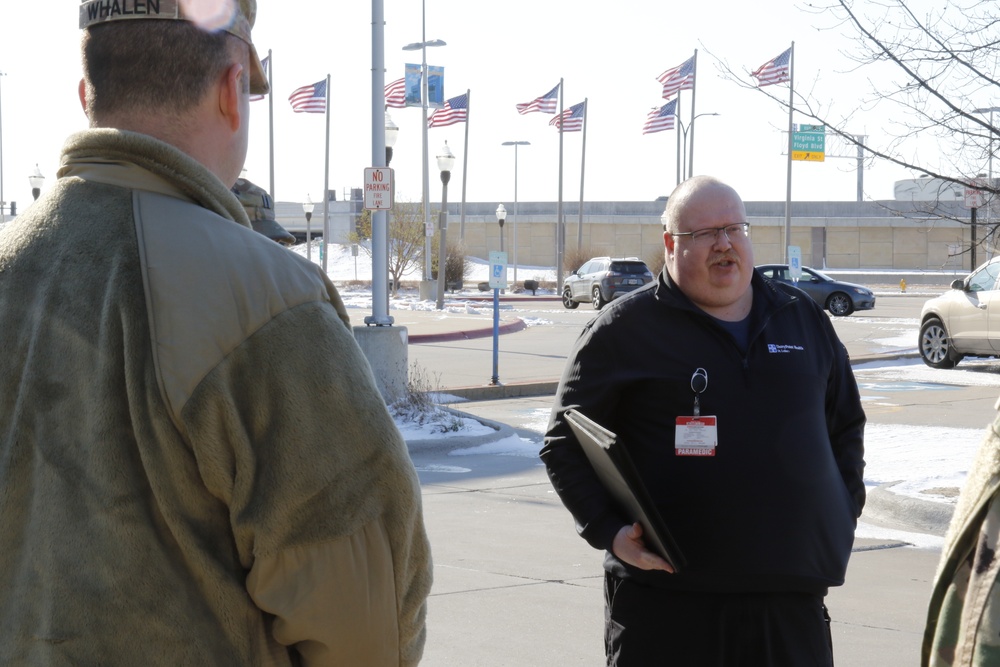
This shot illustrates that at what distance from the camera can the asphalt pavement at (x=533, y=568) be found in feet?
18.3

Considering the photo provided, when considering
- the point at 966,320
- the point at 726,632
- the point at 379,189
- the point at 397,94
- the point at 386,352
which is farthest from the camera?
the point at 397,94

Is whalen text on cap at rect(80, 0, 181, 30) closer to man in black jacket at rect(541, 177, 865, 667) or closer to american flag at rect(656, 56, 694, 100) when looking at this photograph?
man in black jacket at rect(541, 177, 865, 667)

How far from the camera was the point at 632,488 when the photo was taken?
10.5 feet

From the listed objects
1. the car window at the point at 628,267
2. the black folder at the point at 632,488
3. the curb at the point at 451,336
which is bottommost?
the curb at the point at 451,336

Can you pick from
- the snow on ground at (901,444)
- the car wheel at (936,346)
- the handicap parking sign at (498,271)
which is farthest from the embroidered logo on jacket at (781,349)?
the car wheel at (936,346)

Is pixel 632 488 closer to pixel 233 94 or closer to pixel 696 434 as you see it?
pixel 696 434

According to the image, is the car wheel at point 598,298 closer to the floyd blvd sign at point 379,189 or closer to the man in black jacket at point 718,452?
the floyd blvd sign at point 379,189

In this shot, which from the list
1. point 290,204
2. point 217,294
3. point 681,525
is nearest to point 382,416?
point 217,294

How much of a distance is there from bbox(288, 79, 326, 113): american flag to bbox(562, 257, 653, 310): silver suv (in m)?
10.7

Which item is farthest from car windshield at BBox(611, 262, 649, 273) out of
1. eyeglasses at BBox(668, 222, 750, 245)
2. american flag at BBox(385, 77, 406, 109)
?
eyeglasses at BBox(668, 222, 750, 245)

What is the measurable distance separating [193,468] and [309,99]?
131 ft

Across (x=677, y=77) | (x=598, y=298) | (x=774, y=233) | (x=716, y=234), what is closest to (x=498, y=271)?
(x=716, y=234)

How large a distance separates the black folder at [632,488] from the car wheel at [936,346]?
16.9 m

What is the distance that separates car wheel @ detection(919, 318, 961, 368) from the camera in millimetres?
19000
